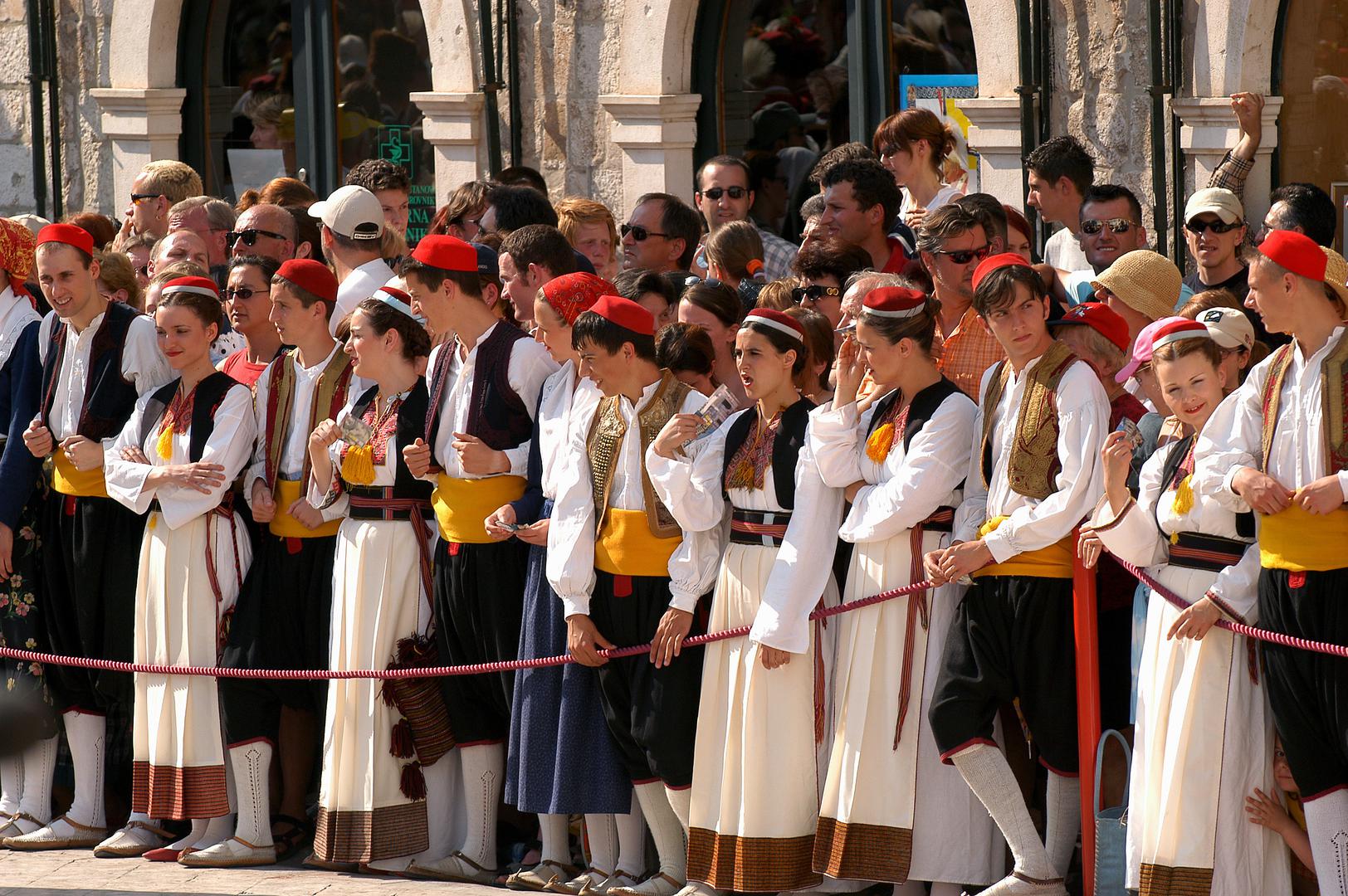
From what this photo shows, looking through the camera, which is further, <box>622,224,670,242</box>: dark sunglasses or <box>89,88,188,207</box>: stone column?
<box>89,88,188,207</box>: stone column

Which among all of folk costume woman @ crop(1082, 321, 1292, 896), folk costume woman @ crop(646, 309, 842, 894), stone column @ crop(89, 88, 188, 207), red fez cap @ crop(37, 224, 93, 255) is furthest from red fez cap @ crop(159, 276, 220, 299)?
stone column @ crop(89, 88, 188, 207)

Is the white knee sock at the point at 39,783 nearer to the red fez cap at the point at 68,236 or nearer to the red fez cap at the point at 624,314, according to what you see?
the red fez cap at the point at 68,236

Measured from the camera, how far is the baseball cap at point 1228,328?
4625mm

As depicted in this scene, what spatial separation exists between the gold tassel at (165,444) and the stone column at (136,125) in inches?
225

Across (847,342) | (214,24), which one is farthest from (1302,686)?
(214,24)

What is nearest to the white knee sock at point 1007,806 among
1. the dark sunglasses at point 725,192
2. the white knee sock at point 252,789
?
the white knee sock at point 252,789

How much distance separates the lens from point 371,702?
5.65 metres

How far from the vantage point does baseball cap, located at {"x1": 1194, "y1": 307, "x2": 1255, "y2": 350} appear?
4.62 m

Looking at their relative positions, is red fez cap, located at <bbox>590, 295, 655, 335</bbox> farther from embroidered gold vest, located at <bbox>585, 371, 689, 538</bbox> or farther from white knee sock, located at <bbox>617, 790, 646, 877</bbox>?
white knee sock, located at <bbox>617, 790, 646, 877</bbox>

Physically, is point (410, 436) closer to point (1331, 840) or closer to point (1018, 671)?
point (1018, 671)

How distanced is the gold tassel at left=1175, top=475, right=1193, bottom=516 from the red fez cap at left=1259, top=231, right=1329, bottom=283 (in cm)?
55

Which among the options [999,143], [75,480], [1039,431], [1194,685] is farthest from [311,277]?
[999,143]

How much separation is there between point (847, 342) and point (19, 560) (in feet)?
10.1

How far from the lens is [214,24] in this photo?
11.4 m
